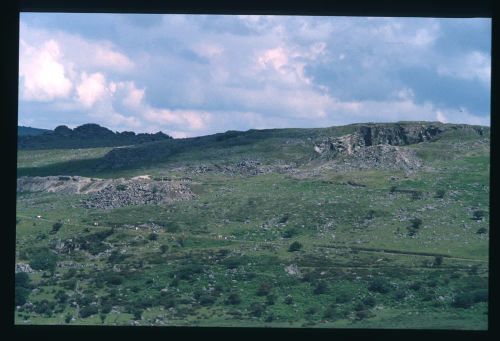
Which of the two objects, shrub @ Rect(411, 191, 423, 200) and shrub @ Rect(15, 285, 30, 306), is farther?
shrub @ Rect(411, 191, 423, 200)

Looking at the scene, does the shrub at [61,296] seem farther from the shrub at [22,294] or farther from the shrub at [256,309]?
the shrub at [256,309]

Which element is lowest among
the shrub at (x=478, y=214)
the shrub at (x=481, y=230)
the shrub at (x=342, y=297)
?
the shrub at (x=342, y=297)

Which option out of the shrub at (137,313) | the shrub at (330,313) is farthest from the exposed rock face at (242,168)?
the shrub at (137,313)

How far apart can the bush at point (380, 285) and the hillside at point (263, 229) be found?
0.19 feet

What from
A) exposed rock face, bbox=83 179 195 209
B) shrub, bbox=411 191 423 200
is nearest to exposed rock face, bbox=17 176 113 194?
exposed rock face, bbox=83 179 195 209

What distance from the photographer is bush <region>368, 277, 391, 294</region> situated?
1919 centimetres

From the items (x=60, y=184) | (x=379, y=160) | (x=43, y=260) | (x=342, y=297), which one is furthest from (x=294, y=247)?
(x=60, y=184)

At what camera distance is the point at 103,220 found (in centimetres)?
2586

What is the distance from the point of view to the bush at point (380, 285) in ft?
63.0

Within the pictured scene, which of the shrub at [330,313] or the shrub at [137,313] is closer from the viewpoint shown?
the shrub at [137,313]

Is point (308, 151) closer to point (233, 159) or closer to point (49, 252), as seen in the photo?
point (233, 159)

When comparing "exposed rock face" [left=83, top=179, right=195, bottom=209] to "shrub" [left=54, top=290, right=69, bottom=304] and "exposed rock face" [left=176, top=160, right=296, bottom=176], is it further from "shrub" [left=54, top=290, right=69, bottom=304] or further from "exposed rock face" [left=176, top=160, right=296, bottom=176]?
"shrub" [left=54, top=290, right=69, bottom=304]

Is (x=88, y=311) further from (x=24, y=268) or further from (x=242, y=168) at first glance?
(x=242, y=168)

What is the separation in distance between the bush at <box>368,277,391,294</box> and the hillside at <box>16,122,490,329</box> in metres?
0.06
